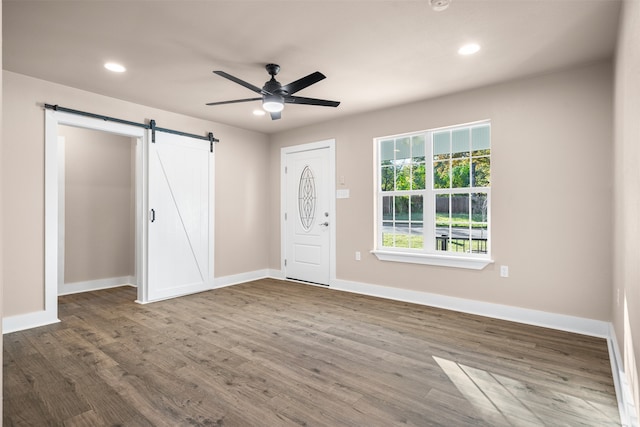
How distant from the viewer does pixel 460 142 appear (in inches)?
169

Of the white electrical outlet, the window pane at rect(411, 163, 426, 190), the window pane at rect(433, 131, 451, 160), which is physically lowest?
the white electrical outlet

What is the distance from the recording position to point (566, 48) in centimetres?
305

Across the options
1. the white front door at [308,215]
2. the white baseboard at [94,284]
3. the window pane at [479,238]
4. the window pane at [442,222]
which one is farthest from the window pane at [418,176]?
the white baseboard at [94,284]

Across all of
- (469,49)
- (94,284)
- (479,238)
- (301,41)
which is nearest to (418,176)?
(479,238)

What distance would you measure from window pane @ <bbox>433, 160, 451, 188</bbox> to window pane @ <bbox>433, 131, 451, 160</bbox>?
0.09 m

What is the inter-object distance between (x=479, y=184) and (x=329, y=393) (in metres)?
2.95

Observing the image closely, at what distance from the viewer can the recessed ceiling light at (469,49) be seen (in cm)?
302

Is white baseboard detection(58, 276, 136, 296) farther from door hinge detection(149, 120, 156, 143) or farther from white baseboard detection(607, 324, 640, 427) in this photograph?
white baseboard detection(607, 324, 640, 427)

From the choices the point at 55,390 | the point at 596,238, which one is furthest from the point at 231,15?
the point at 596,238

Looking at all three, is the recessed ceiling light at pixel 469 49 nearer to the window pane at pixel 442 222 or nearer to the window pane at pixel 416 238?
the window pane at pixel 442 222

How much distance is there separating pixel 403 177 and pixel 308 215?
171cm

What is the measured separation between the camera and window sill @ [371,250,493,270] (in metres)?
4.04

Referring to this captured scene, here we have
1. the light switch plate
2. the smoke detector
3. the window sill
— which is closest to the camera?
the smoke detector

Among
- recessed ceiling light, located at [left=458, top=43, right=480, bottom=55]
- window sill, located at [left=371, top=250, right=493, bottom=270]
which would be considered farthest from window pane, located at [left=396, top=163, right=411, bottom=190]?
recessed ceiling light, located at [left=458, top=43, right=480, bottom=55]
